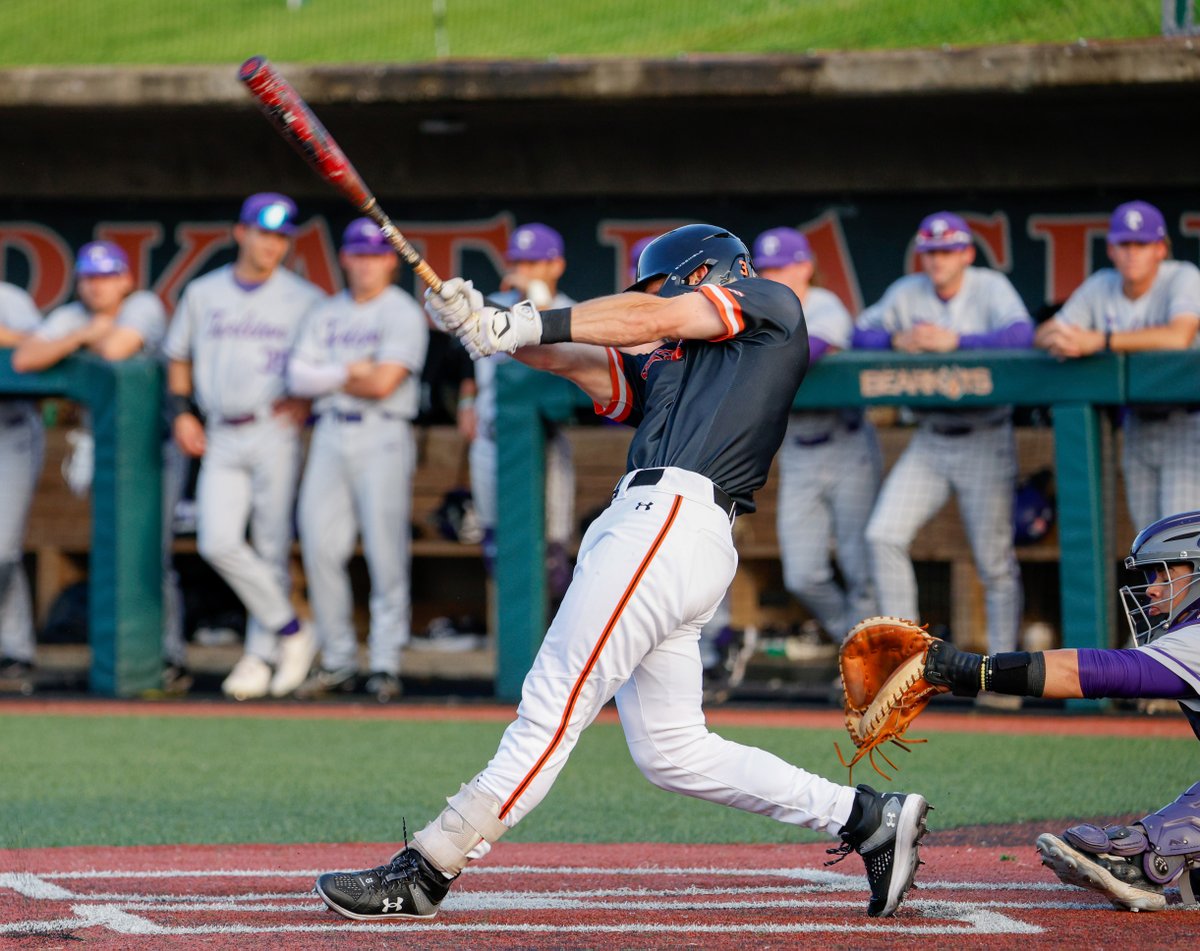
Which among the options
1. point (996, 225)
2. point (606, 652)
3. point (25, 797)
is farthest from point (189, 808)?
point (996, 225)

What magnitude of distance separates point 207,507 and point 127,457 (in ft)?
1.60

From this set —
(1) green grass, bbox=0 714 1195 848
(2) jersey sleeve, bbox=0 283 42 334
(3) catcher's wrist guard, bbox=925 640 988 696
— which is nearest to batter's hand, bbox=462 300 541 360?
(3) catcher's wrist guard, bbox=925 640 988 696

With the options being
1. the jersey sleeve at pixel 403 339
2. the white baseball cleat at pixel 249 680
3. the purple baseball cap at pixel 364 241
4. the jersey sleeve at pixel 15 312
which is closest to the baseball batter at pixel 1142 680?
the jersey sleeve at pixel 403 339

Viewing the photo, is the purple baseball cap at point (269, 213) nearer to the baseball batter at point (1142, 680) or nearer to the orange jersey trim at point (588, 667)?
the orange jersey trim at point (588, 667)

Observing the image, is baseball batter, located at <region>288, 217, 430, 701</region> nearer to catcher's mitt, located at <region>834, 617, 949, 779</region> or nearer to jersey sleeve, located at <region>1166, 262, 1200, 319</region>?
jersey sleeve, located at <region>1166, 262, 1200, 319</region>

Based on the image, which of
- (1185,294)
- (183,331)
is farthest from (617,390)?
(183,331)

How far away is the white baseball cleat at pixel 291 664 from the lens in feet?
25.3

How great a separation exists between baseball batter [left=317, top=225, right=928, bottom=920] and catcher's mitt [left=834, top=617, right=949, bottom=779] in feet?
0.45

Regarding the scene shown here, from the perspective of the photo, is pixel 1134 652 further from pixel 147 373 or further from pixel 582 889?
pixel 147 373

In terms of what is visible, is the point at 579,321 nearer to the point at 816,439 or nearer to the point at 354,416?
the point at 816,439

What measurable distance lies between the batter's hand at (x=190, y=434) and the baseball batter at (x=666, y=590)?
14.1 feet

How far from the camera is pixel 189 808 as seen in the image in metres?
4.99

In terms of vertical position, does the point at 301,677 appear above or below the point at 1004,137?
below

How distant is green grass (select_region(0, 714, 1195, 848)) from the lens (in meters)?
4.70
